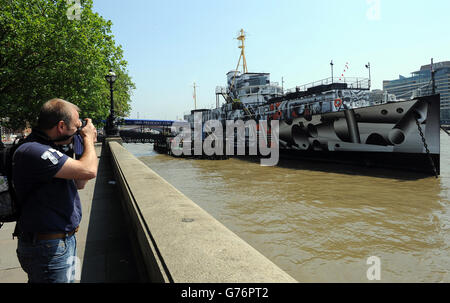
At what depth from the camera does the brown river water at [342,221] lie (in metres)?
5.38

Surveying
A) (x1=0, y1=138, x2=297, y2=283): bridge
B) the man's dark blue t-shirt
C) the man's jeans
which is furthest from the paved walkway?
the man's dark blue t-shirt

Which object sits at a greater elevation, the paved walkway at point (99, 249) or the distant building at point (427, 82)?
the distant building at point (427, 82)

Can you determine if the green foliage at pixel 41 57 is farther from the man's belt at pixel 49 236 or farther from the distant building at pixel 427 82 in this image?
the distant building at pixel 427 82

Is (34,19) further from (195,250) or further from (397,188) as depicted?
(397,188)

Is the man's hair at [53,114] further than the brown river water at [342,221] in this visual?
No

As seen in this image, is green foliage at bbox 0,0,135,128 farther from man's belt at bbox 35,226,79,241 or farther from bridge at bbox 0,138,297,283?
man's belt at bbox 35,226,79,241

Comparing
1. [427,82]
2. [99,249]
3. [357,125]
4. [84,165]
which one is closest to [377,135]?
[357,125]

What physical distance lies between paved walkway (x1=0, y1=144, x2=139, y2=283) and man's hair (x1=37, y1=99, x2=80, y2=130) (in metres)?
1.81

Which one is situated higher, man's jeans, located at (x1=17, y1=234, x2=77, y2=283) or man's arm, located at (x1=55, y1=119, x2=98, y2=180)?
man's arm, located at (x1=55, y1=119, x2=98, y2=180)

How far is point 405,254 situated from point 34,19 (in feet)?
60.2

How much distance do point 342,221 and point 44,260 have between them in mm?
7533

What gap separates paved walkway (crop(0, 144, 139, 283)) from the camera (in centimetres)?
305

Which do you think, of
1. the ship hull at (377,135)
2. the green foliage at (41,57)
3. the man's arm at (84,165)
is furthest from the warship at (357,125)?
the man's arm at (84,165)
